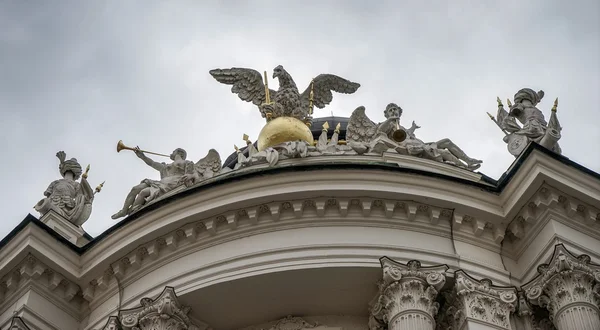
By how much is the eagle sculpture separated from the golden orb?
0.43 metres

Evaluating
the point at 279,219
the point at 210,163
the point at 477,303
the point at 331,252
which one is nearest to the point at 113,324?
the point at 279,219

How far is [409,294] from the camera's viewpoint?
651 inches

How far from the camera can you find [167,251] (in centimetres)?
1842

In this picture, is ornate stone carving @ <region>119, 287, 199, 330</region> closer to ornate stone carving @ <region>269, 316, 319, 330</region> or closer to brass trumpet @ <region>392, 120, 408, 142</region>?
ornate stone carving @ <region>269, 316, 319, 330</region>

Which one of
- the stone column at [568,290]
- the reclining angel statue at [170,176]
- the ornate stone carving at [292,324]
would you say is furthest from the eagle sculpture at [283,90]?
the stone column at [568,290]

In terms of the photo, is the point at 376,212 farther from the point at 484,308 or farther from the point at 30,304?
the point at 30,304

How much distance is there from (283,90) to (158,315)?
6987 mm

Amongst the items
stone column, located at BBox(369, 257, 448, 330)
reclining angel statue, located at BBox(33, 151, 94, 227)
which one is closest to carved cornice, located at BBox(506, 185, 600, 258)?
stone column, located at BBox(369, 257, 448, 330)

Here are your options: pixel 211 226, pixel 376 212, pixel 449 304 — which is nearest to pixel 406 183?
pixel 376 212

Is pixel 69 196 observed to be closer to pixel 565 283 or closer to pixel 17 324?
pixel 17 324

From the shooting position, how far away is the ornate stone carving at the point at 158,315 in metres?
17.3

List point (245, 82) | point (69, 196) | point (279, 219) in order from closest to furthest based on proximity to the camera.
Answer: point (279, 219), point (69, 196), point (245, 82)

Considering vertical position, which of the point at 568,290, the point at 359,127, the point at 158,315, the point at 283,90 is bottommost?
the point at 568,290

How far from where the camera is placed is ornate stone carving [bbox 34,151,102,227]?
20.2 meters
